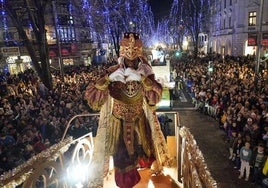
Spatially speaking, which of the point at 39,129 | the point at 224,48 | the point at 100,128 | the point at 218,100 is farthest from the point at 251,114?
the point at 224,48

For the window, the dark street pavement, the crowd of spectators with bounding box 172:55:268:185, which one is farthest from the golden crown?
the window

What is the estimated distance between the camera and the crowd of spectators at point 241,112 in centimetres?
866

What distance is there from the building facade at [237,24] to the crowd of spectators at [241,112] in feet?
55.5

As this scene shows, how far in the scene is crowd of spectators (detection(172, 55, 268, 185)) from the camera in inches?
341

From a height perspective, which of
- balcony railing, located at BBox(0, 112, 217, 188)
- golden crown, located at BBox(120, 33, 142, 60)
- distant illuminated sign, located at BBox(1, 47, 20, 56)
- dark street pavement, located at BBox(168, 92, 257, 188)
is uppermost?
distant illuminated sign, located at BBox(1, 47, 20, 56)

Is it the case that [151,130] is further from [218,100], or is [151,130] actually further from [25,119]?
[218,100]

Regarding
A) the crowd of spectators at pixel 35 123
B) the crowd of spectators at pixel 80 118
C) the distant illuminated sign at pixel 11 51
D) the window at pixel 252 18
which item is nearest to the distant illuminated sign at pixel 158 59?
the crowd of spectators at pixel 80 118

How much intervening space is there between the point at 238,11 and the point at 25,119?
1400 inches

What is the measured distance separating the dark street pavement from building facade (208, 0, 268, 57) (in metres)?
18.3

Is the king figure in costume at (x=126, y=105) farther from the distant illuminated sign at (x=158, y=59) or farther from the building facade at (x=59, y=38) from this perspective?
the building facade at (x=59, y=38)

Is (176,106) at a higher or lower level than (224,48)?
lower

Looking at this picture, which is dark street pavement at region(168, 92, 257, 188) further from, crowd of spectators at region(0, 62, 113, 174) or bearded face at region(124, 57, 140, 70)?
bearded face at region(124, 57, 140, 70)

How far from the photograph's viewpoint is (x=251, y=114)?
10.5 meters

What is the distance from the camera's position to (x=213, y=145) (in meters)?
11.9
